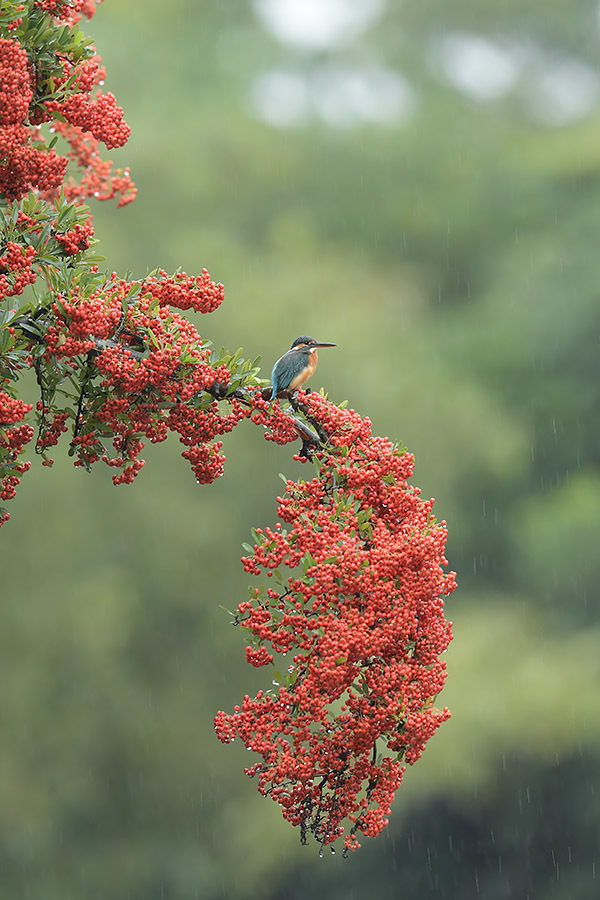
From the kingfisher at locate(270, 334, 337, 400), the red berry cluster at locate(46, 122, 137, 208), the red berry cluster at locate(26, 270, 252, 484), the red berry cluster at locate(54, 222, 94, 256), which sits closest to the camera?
the red berry cluster at locate(26, 270, 252, 484)

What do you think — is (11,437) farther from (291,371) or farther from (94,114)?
(94,114)

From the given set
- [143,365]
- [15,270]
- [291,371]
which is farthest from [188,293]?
[15,270]

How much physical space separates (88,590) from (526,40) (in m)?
5.39

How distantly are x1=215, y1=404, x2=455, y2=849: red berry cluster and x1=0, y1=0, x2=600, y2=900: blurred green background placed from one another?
14.1 feet

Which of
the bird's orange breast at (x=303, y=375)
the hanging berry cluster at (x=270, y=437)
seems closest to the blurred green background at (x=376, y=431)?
the bird's orange breast at (x=303, y=375)

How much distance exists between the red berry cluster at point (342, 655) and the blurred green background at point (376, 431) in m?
4.29

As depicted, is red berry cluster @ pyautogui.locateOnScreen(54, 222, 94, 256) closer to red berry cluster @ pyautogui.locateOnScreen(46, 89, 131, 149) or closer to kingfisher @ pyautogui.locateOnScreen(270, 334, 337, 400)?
red berry cluster @ pyautogui.locateOnScreen(46, 89, 131, 149)

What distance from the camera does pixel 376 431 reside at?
24.9ft

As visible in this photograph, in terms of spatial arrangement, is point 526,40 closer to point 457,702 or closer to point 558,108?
point 558,108

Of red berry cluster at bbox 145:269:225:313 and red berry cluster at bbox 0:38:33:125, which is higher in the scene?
red berry cluster at bbox 0:38:33:125

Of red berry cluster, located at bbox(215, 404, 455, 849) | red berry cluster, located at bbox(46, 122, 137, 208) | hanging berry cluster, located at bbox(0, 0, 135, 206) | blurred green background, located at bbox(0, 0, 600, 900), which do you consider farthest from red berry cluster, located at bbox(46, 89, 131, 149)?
blurred green background, located at bbox(0, 0, 600, 900)

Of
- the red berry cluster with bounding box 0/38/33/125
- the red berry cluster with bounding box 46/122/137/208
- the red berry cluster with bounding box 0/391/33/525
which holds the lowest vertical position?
the red berry cluster with bounding box 0/391/33/525

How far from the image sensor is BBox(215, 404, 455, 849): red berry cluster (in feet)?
9.04

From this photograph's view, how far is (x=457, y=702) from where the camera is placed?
7.04 meters
